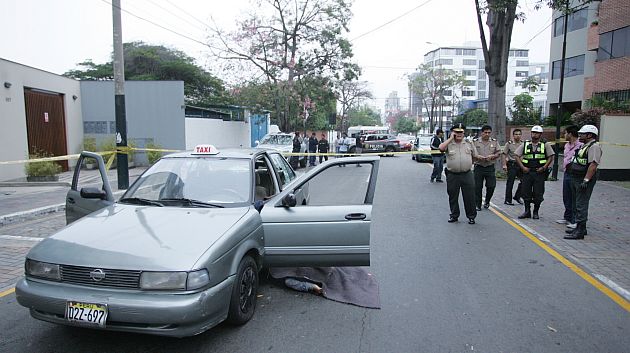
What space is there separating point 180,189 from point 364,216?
6.21ft

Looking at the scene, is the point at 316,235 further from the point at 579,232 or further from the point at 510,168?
the point at 510,168

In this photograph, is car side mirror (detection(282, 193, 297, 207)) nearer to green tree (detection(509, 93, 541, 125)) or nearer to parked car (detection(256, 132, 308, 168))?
parked car (detection(256, 132, 308, 168))

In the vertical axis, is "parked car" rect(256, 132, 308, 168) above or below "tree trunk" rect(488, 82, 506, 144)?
below

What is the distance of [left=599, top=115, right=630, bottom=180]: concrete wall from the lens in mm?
15672

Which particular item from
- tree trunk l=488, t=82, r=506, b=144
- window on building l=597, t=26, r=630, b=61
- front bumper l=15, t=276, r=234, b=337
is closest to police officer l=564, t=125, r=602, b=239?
front bumper l=15, t=276, r=234, b=337

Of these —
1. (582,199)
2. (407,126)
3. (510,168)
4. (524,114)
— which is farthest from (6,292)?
(407,126)

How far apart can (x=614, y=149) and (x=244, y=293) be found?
52.0ft

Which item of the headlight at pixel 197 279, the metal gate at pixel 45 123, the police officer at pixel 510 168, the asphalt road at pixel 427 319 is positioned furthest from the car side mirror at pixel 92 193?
the metal gate at pixel 45 123

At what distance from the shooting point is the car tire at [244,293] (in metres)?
3.98

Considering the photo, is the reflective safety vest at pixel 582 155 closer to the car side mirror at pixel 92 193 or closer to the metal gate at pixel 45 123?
the car side mirror at pixel 92 193

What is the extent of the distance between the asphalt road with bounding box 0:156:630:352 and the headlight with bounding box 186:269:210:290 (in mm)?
652

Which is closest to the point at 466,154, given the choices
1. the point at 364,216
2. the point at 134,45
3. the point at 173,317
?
the point at 364,216

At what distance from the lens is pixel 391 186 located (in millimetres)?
14273

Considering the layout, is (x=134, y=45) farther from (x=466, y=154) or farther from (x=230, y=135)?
(x=466, y=154)
